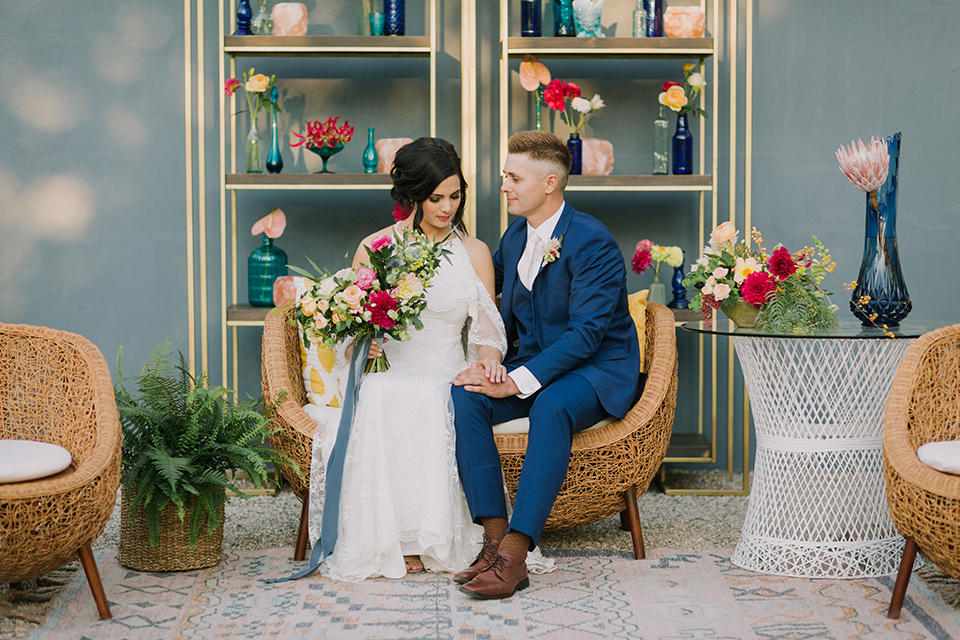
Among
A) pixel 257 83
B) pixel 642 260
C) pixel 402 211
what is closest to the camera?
pixel 402 211

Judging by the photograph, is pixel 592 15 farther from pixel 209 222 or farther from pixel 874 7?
pixel 209 222

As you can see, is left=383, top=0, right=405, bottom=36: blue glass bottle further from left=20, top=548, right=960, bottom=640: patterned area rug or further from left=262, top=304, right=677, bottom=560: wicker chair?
left=20, top=548, right=960, bottom=640: patterned area rug

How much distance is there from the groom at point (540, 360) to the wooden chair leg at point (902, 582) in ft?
2.90

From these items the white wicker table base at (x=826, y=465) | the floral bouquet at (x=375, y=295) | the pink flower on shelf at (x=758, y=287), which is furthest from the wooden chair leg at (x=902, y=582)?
the floral bouquet at (x=375, y=295)

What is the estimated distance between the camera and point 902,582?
229 centimetres

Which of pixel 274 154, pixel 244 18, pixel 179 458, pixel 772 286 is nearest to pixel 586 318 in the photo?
pixel 772 286

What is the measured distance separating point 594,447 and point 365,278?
2.82ft

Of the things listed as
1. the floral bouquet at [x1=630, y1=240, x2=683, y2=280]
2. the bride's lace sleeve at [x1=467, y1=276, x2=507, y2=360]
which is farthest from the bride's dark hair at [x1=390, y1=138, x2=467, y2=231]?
the floral bouquet at [x1=630, y1=240, x2=683, y2=280]

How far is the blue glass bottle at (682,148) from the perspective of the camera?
3.55 m

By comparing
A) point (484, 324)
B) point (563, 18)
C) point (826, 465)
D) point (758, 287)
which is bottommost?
point (826, 465)

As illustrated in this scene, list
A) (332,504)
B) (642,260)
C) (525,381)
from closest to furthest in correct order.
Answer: (332,504), (525,381), (642,260)

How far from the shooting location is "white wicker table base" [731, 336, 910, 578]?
263cm

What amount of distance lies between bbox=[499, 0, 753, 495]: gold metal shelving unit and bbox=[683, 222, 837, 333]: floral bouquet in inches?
28.3

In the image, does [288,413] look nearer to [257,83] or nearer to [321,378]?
[321,378]
